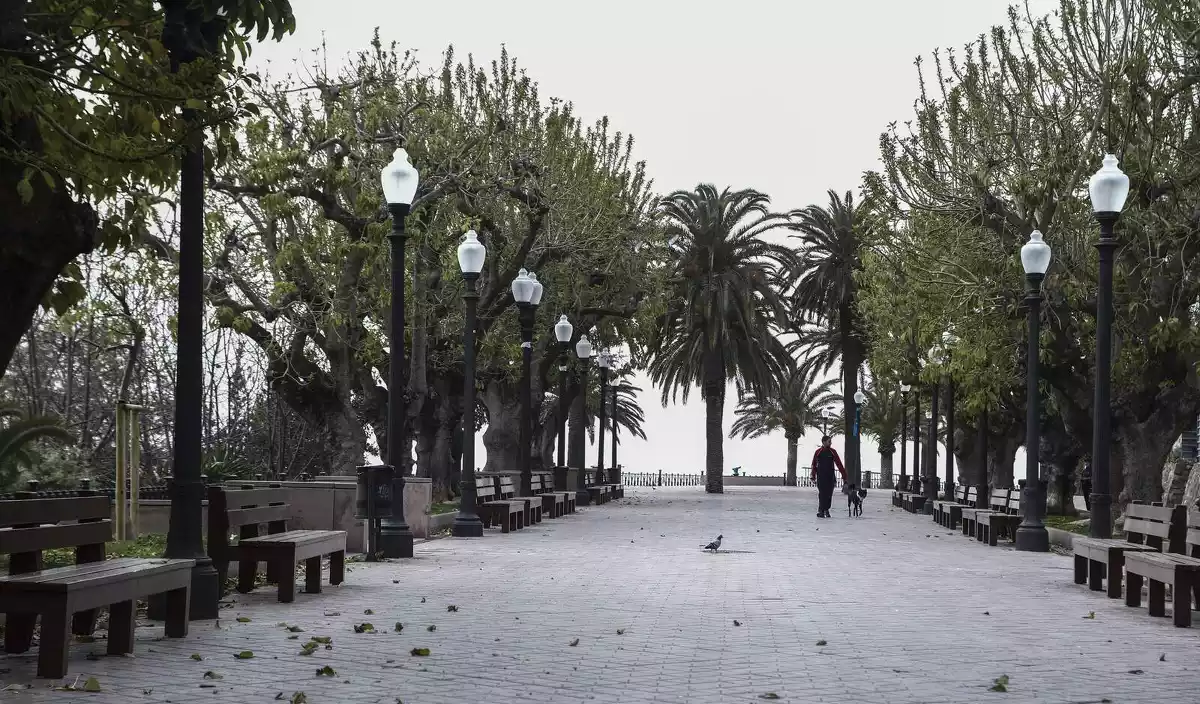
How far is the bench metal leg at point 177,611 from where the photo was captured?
8.77 meters

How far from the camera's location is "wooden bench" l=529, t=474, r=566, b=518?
98.7ft

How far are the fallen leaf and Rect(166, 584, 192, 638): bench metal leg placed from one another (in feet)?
15.8

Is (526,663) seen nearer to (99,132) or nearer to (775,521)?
(99,132)

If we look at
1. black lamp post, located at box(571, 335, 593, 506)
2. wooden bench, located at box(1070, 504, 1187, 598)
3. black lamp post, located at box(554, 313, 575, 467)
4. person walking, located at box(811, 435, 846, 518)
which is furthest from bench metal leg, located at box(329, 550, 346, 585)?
black lamp post, located at box(571, 335, 593, 506)

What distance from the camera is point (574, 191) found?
32.9m

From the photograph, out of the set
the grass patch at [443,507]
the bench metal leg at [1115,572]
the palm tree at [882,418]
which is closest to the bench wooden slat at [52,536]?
the bench metal leg at [1115,572]

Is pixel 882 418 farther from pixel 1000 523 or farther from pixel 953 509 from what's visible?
pixel 1000 523

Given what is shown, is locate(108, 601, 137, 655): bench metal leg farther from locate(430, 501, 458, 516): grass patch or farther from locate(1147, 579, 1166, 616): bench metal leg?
locate(430, 501, 458, 516): grass patch

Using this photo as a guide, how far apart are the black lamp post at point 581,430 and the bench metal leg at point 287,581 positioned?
2531 centimetres

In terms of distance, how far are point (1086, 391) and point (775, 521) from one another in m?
7.44

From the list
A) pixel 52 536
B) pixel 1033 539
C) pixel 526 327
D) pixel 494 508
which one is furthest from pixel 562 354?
pixel 52 536

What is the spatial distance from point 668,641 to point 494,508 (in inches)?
558

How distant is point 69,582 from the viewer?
275 inches

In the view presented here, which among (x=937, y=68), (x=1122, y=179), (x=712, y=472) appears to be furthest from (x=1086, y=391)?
(x=712, y=472)
